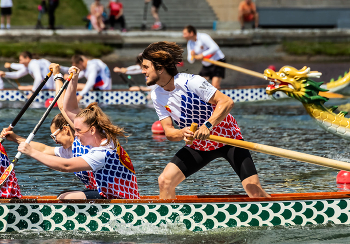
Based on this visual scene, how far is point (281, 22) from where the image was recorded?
89.2 ft

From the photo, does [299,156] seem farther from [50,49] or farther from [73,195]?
[50,49]

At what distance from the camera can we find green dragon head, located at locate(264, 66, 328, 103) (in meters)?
8.05

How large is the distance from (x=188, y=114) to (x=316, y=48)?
1928cm

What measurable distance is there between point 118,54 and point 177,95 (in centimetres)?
1822

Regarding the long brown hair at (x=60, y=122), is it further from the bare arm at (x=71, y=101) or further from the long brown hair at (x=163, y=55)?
the long brown hair at (x=163, y=55)

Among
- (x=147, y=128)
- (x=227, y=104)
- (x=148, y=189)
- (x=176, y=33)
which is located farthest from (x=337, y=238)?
(x=176, y=33)

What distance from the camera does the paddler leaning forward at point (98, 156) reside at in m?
5.42

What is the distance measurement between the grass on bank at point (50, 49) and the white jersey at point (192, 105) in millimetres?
17452

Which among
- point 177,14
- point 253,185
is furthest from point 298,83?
point 177,14

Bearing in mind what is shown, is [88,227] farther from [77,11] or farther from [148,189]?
[77,11]

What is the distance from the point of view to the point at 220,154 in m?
6.07

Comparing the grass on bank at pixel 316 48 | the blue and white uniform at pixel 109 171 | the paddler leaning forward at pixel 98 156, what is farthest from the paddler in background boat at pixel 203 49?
the grass on bank at pixel 316 48

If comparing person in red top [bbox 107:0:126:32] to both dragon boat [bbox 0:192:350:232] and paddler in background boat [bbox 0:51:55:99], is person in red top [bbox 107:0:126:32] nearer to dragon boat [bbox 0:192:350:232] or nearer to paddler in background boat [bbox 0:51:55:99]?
paddler in background boat [bbox 0:51:55:99]

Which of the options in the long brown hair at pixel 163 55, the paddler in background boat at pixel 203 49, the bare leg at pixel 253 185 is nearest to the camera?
the long brown hair at pixel 163 55
